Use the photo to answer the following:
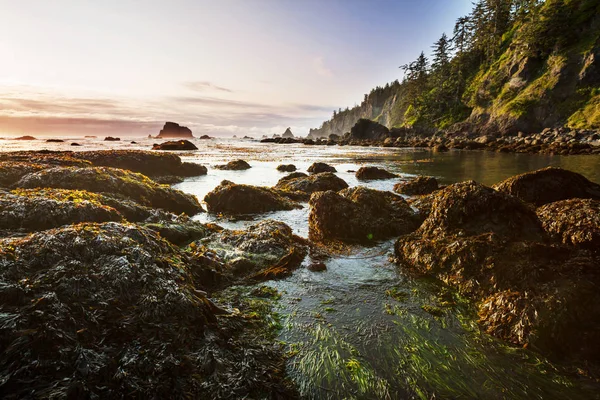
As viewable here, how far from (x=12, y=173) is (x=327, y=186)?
13220mm

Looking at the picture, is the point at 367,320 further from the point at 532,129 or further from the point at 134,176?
the point at 532,129

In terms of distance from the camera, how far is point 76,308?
3.35m

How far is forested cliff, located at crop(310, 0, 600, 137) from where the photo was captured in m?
56.4

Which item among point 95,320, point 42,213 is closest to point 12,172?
point 42,213

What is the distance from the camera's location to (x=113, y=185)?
1038cm

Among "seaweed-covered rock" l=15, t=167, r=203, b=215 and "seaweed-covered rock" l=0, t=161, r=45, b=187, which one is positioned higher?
"seaweed-covered rock" l=0, t=161, r=45, b=187

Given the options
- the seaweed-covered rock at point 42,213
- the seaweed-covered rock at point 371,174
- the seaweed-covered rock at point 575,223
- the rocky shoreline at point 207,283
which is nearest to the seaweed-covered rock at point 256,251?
the rocky shoreline at point 207,283

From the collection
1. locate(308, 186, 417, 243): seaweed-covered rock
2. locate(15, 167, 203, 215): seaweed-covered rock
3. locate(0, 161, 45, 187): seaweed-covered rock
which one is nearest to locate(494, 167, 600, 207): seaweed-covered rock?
locate(308, 186, 417, 243): seaweed-covered rock

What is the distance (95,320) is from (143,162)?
21.9 meters

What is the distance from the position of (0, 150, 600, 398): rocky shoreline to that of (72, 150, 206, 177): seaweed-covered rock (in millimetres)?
12739

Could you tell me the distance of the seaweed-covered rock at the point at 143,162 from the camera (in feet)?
69.5

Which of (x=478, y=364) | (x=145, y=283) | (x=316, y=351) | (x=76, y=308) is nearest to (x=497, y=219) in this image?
(x=478, y=364)

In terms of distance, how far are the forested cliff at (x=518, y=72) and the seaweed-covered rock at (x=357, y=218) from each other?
59.7 metres

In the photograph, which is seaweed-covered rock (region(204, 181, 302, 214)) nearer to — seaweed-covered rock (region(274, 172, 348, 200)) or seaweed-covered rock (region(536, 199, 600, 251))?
seaweed-covered rock (region(274, 172, 348, 200))
